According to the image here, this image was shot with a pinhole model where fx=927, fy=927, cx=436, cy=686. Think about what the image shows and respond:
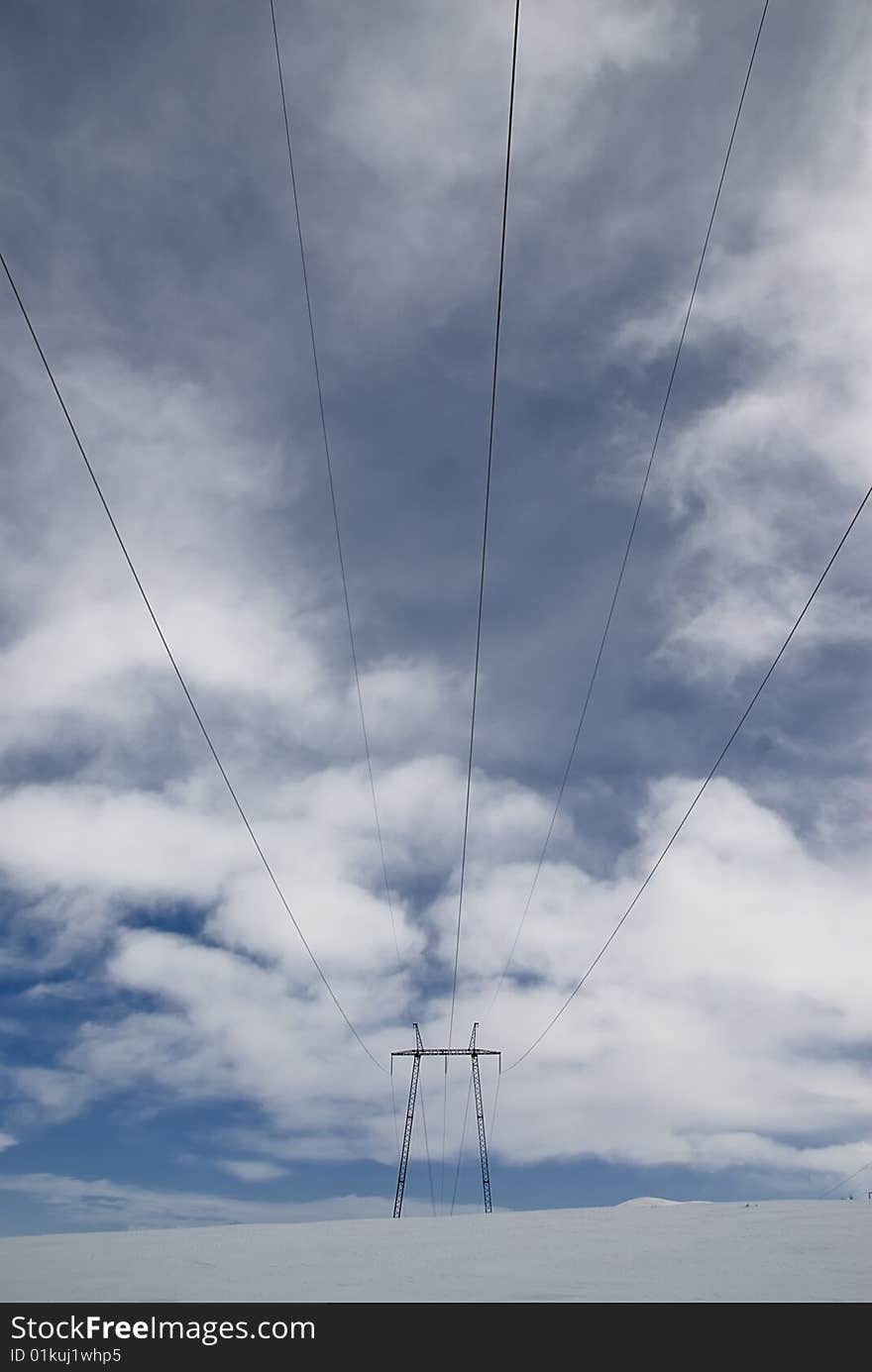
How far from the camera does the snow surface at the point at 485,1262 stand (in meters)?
11.5

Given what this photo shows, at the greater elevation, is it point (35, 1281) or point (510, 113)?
point (510, 113)

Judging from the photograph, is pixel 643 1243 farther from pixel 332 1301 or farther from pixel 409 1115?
pixel 409 1115

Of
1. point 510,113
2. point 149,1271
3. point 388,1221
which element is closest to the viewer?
point 149,1271

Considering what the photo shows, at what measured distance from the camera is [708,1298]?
34.9ft

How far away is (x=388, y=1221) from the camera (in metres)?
25.6

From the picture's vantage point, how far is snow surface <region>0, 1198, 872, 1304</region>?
1155cm

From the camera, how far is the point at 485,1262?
14719mm

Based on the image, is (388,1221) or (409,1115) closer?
(388,1221)
